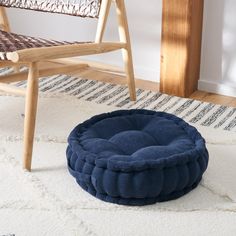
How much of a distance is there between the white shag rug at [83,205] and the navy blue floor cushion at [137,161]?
41 millimetres

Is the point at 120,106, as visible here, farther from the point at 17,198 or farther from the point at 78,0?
the point at 17,198

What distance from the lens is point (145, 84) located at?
8.33 ft

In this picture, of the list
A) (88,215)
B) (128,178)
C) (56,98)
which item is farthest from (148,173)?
(56,98)

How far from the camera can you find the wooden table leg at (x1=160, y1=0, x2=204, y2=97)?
7.29ft

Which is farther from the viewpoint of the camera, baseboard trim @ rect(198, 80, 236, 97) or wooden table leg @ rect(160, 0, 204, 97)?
baseboard trim @ rect(198, 80, 236, 97)

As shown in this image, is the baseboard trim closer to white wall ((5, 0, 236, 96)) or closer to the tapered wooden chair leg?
white wall ((5, 0, 236, 96))

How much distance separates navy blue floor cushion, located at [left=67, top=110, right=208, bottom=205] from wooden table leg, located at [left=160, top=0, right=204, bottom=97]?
652mm


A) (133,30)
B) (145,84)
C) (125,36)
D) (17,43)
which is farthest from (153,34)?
(17,43)

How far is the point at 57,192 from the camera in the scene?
1.57 metres

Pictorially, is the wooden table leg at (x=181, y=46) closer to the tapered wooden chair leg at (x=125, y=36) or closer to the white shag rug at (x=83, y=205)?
the tapered wooden chair leg at (x=125, y=36)

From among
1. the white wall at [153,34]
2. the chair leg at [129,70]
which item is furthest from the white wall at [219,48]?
the chair leg at [129,70]

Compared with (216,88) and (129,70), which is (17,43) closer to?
(129,70)

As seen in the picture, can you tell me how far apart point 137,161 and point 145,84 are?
3.68 feet

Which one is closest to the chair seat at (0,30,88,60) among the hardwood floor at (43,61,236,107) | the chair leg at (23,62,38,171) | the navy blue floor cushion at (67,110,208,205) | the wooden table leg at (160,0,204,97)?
the chair leg at (23,62,38,171)
